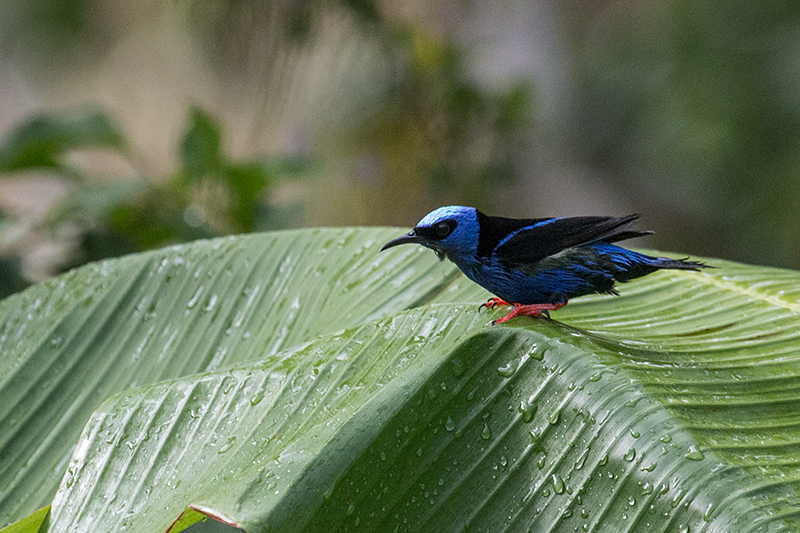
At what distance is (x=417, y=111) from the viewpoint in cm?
554

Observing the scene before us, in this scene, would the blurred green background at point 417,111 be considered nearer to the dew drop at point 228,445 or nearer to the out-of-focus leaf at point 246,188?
the out-of-focus leaf at point 246,188

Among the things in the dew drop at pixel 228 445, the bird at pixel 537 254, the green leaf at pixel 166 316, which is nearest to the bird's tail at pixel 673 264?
the bird at pixel 537 254

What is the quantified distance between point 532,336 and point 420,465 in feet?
0.76

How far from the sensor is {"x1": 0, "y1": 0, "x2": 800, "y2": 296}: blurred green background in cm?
306

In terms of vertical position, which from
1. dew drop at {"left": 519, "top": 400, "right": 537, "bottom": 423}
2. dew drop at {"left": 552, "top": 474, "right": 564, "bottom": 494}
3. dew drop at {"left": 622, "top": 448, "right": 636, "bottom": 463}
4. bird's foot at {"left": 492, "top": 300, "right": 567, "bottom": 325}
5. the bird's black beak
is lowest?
dew drop at {"left": 552, "top": 474, "right": 564, "bottom": 494}

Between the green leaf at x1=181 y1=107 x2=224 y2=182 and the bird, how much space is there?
1.91 metres

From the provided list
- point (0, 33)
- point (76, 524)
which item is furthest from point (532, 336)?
point (0, 33)

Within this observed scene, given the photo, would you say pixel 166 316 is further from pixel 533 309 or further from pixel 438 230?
pixel 533 309

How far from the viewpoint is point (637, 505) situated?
0.84m

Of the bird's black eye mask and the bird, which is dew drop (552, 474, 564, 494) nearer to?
the bird

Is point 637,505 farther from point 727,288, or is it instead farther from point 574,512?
point 727,288

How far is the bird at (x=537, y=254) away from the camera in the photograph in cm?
117

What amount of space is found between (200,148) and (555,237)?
2107 mm

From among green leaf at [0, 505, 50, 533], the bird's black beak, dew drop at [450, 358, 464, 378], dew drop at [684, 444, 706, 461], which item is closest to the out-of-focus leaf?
the bird's black beak
